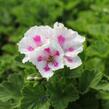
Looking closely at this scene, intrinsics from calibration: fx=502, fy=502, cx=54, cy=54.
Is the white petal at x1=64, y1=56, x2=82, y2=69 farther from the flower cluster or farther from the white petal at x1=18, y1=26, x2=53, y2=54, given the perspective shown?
the white petal at x1=18, y1=26, x2=53, y2=54

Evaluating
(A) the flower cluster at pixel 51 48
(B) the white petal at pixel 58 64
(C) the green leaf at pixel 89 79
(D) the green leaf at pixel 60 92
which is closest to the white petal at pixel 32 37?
(A) the flower cluster at pixel 51 48

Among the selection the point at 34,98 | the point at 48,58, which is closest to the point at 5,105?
the point at 34,98

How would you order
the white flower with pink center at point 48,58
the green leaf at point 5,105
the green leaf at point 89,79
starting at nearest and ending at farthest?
the white flower with pink center at point 48,58
the green leaf at point 89,79
the green leaf at point 5,105

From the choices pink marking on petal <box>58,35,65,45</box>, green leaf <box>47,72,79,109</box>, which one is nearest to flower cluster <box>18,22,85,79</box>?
pink marking on petal <box>58,35,65,45</box>

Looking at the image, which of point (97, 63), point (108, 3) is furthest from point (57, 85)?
point (108, 3)

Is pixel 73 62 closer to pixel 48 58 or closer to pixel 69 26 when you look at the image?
pixel 48 58

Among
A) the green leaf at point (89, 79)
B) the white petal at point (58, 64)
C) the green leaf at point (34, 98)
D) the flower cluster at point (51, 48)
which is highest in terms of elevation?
the flower cluster at point (51, 48)

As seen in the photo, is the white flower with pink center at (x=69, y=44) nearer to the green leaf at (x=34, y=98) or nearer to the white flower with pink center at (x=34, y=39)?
the white flower with pink center at (x=34, y=39)
